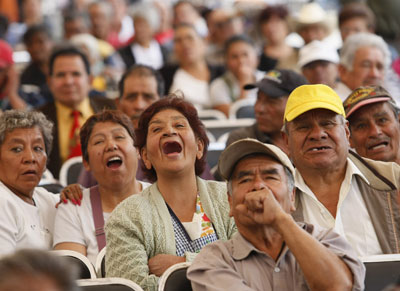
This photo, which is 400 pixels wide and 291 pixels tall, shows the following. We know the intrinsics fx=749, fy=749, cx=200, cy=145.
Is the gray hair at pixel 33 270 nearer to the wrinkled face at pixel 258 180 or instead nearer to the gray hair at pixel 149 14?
the wrinkled face at pixel 258 180

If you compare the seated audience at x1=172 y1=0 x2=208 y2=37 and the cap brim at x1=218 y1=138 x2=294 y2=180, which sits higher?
the seated audience at x1=172 y1=0 x2=208 y2=37

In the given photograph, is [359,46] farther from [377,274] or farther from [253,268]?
[253,268]

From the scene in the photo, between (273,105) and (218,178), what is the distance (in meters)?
0.58

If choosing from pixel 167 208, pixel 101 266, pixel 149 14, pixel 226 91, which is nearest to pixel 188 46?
pixel 226 91

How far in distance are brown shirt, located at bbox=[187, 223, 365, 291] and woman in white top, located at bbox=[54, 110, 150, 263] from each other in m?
1.12

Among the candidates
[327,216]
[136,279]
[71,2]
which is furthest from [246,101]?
[71,2]

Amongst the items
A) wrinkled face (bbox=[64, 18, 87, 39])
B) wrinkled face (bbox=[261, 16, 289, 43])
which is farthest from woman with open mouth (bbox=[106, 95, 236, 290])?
wrinkled face (bbox=[64, 18, 87, 39])

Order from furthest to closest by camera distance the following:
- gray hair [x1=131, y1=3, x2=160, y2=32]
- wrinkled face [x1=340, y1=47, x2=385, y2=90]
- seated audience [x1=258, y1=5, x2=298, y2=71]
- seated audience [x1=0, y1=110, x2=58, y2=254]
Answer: gray hair [x1=131, y1=3, x2=160, y2=32] < seated audience [x1=258, y1=5, x2=298, y2=71] < wrinkled face [x1=340, y1=47, x2=385, y2=90] < seated audience [x1=0, y1=110, x2=58, y2=254]

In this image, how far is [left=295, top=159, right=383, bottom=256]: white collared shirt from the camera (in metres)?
3.19

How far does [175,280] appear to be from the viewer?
106 inches

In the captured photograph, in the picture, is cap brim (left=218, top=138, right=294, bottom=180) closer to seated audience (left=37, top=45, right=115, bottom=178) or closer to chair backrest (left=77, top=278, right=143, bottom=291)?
chair backrest (left=77, top=278, right=143, bottom=291)

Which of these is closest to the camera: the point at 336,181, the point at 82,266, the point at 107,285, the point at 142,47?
the point at 107,285

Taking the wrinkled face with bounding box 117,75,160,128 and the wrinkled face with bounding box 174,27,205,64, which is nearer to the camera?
the wrinkled face with bounding box 117,75,160,128

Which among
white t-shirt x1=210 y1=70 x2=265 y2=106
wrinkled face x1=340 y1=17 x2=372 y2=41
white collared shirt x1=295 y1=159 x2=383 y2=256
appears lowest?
white collared shirt x1=295 y1=159 x2=383 y2=256
